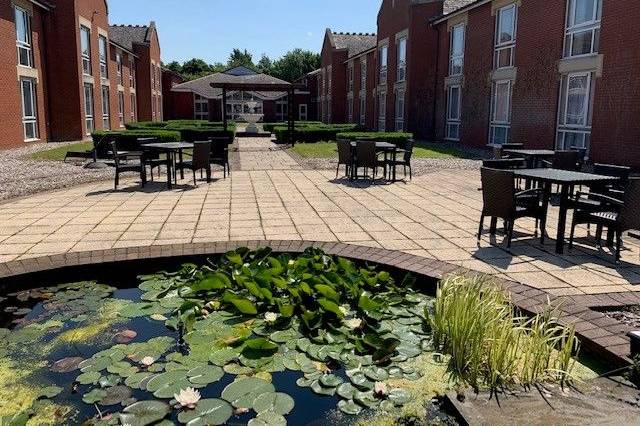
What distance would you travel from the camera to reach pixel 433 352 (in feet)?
10.8

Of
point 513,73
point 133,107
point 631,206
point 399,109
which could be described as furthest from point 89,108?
point 631,206

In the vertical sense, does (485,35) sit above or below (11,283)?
above

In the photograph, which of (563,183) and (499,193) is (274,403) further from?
(563,183)

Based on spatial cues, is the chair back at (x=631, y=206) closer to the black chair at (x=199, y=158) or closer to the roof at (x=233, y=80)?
the black chair at (x=199, y=158)

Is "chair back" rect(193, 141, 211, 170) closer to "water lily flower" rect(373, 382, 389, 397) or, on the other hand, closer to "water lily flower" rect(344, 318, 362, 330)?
"water lily flower" rect(344, 318, 362, 330)

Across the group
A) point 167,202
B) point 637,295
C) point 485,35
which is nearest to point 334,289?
point 637,295

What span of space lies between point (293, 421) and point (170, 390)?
28.4 inches

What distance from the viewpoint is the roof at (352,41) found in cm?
4075

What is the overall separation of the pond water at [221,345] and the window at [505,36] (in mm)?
15656

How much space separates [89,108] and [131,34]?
54.2 feet

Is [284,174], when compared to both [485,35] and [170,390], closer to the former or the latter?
[170,390]

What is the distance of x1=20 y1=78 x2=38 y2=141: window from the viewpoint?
1950cm

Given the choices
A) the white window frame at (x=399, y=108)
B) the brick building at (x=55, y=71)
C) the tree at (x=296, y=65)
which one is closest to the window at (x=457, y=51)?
the white window frame at (x=399, y=108)

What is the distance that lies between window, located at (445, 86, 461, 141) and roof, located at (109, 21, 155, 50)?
24.3 meters
